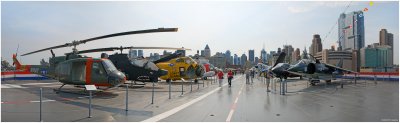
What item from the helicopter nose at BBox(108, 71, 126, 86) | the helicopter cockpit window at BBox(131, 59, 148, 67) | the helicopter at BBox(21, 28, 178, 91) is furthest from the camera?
the helicopter cockpit window at BBox(131, 59, 148, 67)

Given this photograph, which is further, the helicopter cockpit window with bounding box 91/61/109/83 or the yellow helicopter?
the yellow helicopter

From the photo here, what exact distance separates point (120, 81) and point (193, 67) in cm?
1418

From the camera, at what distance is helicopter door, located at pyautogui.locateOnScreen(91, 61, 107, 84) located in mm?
16062

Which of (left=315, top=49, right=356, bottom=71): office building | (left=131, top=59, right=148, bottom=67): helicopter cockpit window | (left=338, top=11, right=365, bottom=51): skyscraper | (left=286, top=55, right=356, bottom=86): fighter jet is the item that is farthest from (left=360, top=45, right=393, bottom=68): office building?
(left=131, top=59, right=148, bottom=67): helicopter cockpit window

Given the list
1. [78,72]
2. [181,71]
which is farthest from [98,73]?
[181,71]

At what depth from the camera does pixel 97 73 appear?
16.2 metres

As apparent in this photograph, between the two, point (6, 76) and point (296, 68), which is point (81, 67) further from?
point (6, 76)

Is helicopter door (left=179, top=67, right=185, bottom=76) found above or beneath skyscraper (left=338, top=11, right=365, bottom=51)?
beneath

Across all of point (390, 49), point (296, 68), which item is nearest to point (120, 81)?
point (296, 68)

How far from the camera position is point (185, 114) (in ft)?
30.9

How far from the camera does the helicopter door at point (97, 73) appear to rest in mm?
16062

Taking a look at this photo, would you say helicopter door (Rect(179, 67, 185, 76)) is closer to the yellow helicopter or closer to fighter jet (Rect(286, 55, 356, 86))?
the yellow helicopter

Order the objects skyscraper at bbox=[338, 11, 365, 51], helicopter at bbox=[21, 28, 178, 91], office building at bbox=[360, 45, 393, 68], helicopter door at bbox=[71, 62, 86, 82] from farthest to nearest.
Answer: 1. office building at bbox=[360, 45, 393, 68]
2. skyscraper at bbox=[338, 11, 365, 51]
3. helicopter door at bbox=[71, 62, 86, 82]
4. helicopter at bbox=[21, 28, 178, 91]

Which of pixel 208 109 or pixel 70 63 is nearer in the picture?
pixel 208 109
